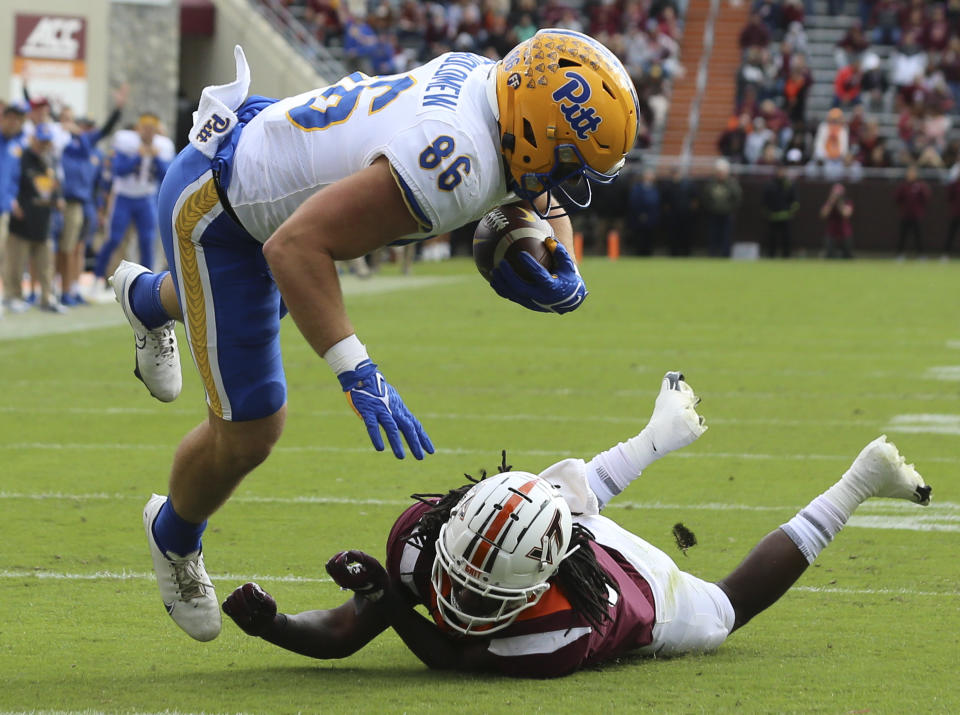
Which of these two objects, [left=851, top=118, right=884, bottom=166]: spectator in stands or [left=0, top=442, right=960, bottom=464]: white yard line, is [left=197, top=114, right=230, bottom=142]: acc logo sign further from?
[left=851, top=118, right=884, bottom=166]: spectator in stands

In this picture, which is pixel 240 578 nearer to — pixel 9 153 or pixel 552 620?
pixel 552 620

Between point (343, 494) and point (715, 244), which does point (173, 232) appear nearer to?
point (343, 494)

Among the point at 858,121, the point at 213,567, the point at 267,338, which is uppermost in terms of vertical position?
the point at 267,338

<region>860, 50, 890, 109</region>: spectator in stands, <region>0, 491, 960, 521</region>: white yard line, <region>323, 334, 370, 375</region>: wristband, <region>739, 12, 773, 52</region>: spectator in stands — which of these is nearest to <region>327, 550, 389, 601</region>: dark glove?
<region>323, 334, 370, 375</region>: wristband

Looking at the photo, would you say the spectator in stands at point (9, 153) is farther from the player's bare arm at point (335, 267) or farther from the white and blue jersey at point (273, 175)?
the player's bare arm at point (335, 267)

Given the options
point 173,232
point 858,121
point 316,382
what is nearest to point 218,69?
point 858,121

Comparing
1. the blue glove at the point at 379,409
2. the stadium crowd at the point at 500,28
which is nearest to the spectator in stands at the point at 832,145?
the stadium crowd at the point at 500,28

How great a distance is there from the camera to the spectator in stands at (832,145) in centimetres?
2356

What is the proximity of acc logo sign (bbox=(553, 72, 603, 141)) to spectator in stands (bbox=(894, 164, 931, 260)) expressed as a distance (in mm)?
19888

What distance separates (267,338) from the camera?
401cm

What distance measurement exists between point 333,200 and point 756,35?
2319 centimetres

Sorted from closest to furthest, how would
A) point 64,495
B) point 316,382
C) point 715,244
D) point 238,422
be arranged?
point 238,422, point 64,495, point 316,382, point 715,244

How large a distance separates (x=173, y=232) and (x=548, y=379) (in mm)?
5668

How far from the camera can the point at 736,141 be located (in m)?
24.3
